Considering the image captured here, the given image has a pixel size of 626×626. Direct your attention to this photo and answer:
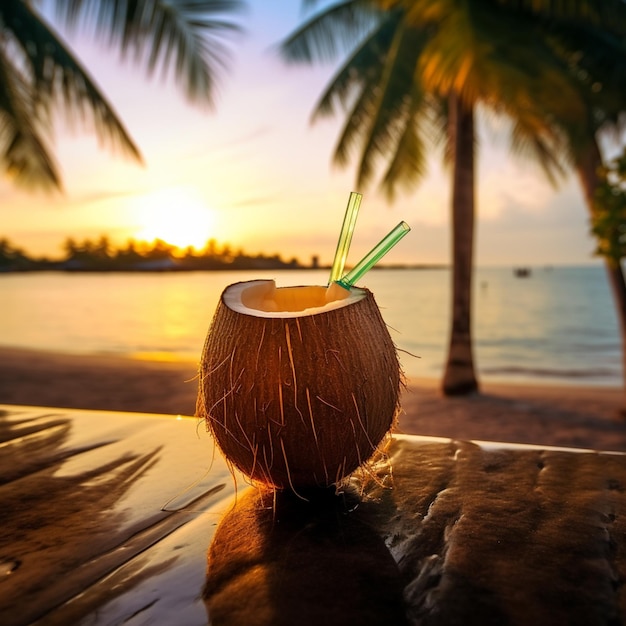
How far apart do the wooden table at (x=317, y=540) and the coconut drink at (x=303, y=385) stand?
0.18 feet

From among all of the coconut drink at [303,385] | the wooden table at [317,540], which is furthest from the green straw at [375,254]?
the wooden table at [317,540]

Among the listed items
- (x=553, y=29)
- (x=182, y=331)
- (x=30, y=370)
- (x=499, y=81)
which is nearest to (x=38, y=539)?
(x=499, y=81)

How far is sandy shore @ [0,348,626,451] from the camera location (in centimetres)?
554

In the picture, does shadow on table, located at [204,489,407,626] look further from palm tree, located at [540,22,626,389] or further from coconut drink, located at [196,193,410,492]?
palm tree, located at [540,22,626,389]

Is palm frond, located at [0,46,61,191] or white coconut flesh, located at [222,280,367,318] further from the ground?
palm frond, located at [0,46,61,191]

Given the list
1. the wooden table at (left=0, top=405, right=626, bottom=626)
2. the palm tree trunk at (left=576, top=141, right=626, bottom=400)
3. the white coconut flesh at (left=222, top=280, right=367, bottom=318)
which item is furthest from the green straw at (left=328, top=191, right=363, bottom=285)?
the palm tree trunk at (left=576, top=141, right=626, bottom=400)

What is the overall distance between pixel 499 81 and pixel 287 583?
4717mm

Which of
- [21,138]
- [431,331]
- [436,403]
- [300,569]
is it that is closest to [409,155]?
[436,403]

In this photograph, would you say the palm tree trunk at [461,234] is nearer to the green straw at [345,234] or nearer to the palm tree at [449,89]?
the palm tree at [449,89]

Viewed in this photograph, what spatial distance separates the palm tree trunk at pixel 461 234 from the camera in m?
6.55

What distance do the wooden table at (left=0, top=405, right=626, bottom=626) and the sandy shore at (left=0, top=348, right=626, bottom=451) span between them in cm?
414

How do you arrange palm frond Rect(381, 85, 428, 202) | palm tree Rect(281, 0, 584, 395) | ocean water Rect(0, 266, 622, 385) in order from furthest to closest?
ocean water Rect(0, 266, 622, 385), palm frond Rect(381, 85, 428, 202), palm tree Rect(281, 0, 584, 395)

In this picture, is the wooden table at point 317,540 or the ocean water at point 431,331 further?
the ocean water at point 431,331

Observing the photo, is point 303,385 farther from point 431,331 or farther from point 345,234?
point 431,331
